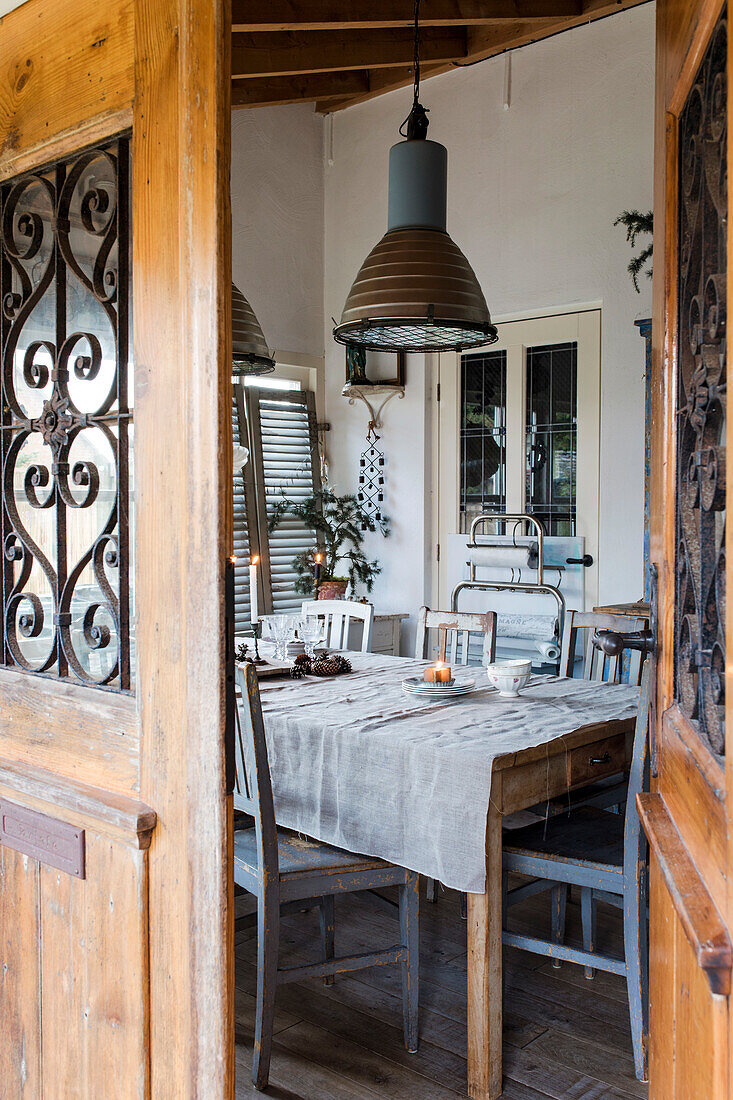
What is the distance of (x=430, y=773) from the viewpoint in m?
2.23

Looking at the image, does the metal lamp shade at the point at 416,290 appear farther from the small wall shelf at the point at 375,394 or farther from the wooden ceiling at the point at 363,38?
the small wall shelf at the point at 375,394

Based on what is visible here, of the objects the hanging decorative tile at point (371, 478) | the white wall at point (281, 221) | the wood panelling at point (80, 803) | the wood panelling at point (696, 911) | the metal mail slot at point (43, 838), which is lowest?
the metal mail slot at point (43, 838)

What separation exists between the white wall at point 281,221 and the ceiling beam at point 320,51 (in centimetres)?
98

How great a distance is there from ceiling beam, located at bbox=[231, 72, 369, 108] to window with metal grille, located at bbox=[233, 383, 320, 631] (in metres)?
1.55

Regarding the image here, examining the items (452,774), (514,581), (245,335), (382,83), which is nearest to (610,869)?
(452,774)

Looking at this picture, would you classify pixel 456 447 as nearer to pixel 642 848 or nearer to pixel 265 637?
pixel 265 637

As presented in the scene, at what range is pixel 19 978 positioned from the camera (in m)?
1.59

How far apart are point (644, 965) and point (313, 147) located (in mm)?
5156

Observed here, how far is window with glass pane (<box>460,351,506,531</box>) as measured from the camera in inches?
203

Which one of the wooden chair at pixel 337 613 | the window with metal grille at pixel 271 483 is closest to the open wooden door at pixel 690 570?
the wooden chair at pixel 337 613

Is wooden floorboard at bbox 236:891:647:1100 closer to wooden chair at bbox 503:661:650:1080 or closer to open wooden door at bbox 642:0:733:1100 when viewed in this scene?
wooden chair at bbox 503:661:650:1080

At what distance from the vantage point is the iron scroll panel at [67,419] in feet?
4.74

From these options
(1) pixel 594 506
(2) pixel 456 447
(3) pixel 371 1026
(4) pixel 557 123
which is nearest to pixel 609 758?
(3) pixel 371 1026

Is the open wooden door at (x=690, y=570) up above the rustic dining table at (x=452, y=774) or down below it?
above
